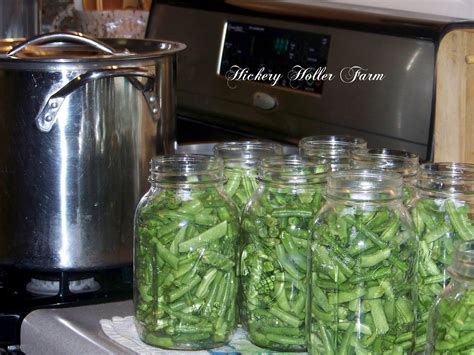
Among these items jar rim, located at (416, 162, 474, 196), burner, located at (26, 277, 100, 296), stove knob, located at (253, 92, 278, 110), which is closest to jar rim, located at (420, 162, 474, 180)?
jar rim, located at (416, 162, 474, 196)

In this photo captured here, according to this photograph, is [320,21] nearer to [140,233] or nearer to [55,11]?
[140,233]

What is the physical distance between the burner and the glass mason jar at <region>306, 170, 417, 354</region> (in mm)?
451

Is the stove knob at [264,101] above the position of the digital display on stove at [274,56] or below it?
below

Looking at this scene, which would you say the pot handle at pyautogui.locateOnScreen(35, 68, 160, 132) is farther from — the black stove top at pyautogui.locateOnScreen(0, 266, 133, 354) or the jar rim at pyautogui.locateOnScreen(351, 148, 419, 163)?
the jar rim at pyautogui.locateOnScreen(351, 148, 419, 163)

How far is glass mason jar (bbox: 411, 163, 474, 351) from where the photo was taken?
971 mm

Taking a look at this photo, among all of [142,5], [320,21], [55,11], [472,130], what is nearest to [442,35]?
[472,130]

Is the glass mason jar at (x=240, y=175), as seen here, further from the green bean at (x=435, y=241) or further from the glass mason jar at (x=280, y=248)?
the green bean at (x=435, y=241)

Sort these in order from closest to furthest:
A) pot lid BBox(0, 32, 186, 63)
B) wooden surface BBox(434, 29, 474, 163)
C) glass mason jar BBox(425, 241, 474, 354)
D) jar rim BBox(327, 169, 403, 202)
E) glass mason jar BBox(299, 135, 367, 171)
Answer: glass mason jar BBox(425, 241, 474, 354)
jar rim BBox(327, 169, 403, 202)
glass mason jar BBox(299, 135, 367, 171)
pot lid BBox(0, 32, 186, 63)
wooden surface BBox(434, 29, 474, 163)

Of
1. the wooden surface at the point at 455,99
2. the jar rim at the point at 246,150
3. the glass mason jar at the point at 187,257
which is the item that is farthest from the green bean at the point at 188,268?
the wooden surface at the point at 455,99

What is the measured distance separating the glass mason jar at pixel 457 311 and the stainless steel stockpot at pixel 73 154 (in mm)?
530

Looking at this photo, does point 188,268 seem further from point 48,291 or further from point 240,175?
point 48,291

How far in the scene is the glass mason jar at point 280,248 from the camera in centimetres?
101

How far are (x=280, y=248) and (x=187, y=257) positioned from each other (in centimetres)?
10

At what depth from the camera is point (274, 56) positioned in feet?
5.82
